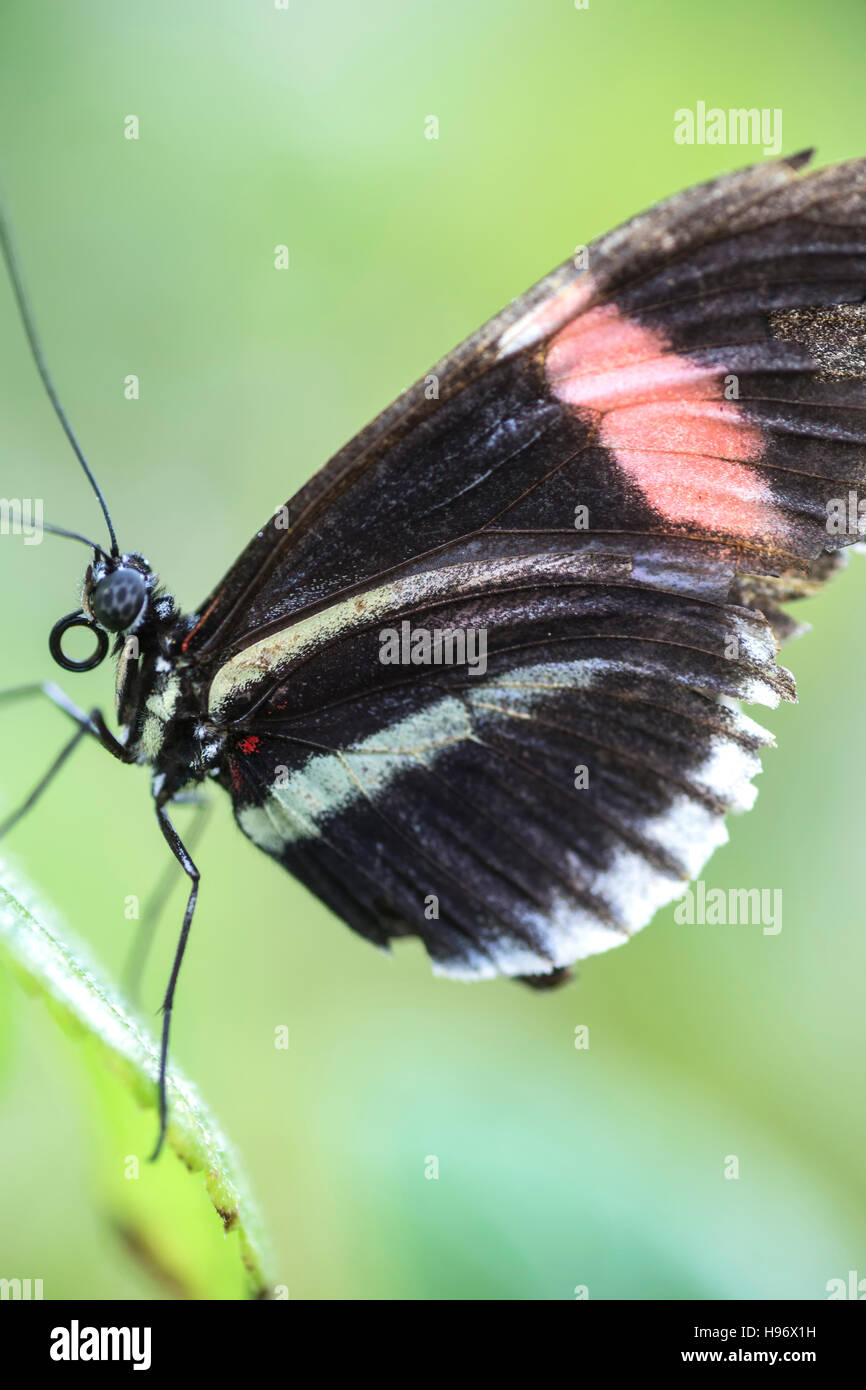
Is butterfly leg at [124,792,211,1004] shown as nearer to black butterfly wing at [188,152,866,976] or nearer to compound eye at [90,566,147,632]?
black butterfly wing at [188,152,866,976]

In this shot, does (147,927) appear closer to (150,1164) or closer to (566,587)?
(150,1164)

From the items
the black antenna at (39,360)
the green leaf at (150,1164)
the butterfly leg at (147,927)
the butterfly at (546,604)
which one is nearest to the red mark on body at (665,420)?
the butterfly at (546,604)


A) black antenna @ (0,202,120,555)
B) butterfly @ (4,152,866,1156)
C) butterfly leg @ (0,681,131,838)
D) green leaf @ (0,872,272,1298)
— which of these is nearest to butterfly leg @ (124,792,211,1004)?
butterfly @ (4,152,866,1156)

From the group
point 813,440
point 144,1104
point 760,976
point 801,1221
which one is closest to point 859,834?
point 760,976

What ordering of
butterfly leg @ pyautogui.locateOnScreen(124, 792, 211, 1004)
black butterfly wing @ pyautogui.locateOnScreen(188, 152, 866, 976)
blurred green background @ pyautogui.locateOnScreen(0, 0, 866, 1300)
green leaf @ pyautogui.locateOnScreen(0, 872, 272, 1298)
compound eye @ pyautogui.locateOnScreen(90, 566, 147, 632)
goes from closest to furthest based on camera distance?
green leaf @ pyautogui.locateOnScreen(0, 872, 272, 1298)
black butterfly wing @ pyautogui.locateOnScreen(188, 152, 866, 976)
compound eye @ pyautogui.locateOnScreen(90, 566, 147, 632)
blurred green background @ pyautogui.locateOnScreen(0, 0, 866, 1300)
butterfly leg @ pyautogui.locateOnScreen(124, 792, 211, 1004)

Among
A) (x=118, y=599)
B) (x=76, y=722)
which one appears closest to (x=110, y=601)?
(x=118, y=599)

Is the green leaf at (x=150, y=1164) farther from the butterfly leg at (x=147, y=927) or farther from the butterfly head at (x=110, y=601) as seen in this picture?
the butterfly leg at (x=147, y=927)
